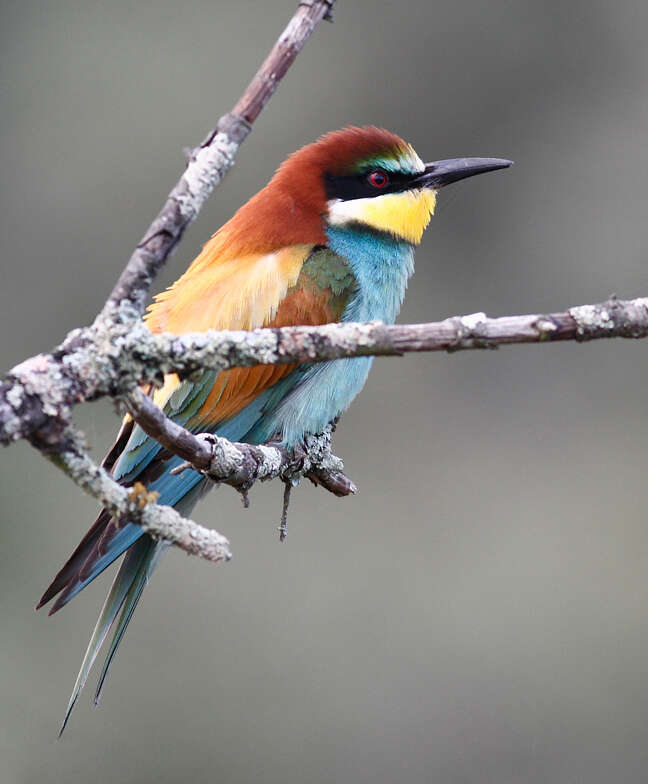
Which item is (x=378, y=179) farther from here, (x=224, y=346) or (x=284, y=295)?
Answer: (x=224, y=346)

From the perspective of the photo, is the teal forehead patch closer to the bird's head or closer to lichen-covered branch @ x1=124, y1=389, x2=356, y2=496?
the bird's head

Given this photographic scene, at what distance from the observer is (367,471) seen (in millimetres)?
4652

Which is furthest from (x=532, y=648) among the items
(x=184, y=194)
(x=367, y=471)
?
(x=184, y=194)

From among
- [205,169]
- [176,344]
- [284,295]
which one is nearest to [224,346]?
[176,344]

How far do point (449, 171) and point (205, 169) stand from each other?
138cm

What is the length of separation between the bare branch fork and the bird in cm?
92

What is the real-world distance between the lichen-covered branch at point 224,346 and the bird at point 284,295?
0.91 meters

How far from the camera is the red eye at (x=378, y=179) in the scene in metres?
2.46

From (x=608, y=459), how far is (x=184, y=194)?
385 centimetres

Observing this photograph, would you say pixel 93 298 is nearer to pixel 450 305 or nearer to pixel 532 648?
pixel 450 305

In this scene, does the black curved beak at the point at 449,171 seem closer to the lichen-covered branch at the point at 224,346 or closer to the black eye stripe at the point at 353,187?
the black eye stripe at the point at 353,187

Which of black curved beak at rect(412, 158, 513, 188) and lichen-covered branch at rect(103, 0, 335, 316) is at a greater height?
black curved beak at rect(412, 158, 513, 188)

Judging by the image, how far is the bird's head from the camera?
2.42 m

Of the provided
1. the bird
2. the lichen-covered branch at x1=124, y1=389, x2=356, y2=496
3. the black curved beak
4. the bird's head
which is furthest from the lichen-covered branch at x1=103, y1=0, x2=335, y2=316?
the black curved beak
